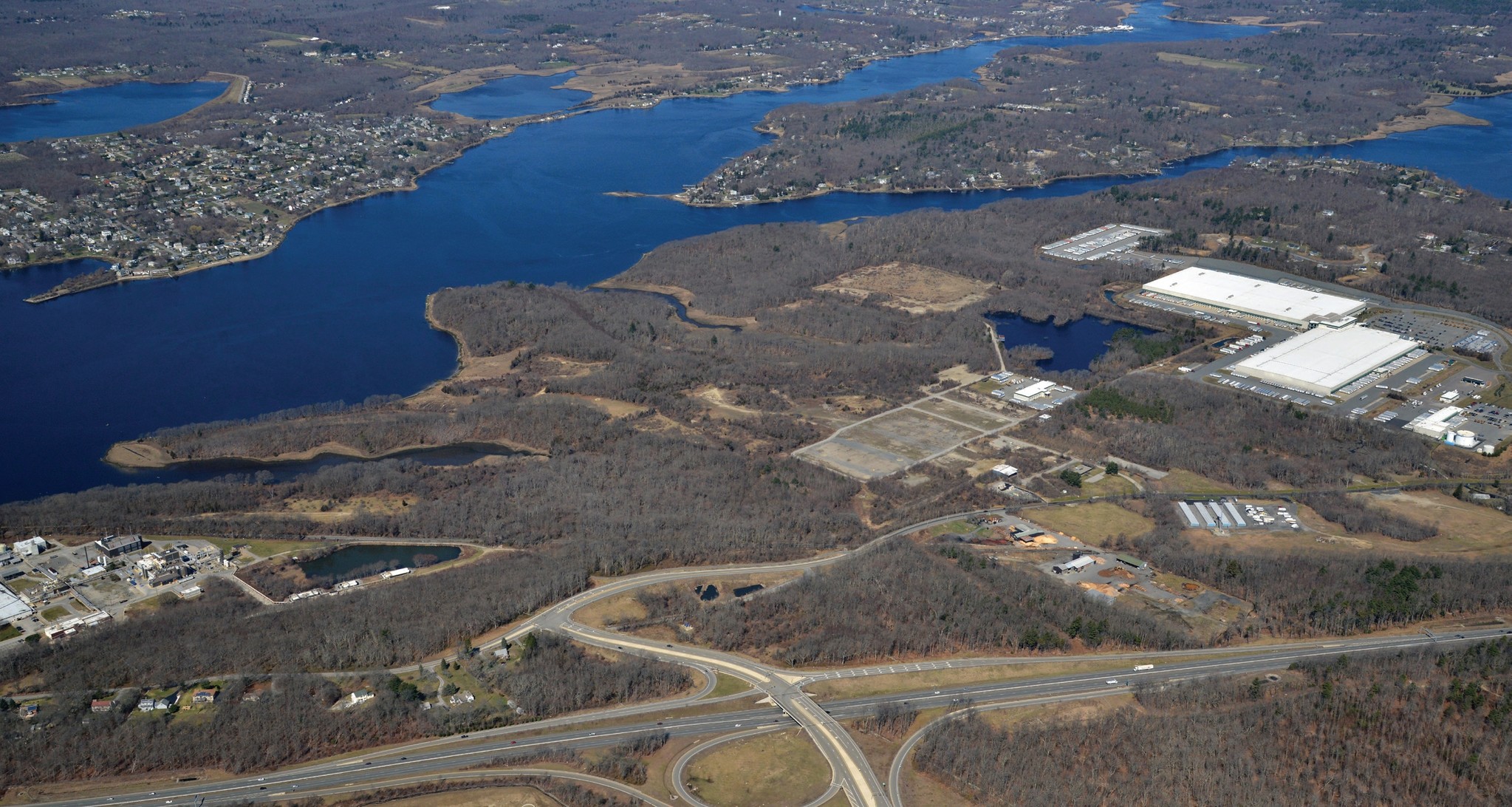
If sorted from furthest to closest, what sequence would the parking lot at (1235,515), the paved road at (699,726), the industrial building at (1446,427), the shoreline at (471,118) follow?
the shoreline at (471,118) → the industrial building at (1446,427) → the parking lot at (1235,515) → the paved road at (699,726)

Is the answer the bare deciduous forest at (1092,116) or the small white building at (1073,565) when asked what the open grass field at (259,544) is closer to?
the small white building at (1073,565)

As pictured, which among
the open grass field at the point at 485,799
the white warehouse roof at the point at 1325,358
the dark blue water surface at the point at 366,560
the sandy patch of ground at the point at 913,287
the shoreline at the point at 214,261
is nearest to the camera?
the open grass field at the point at 485,799

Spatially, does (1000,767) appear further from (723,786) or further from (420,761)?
(420,761)

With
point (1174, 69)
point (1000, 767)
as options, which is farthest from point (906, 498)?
point (1174, 69)

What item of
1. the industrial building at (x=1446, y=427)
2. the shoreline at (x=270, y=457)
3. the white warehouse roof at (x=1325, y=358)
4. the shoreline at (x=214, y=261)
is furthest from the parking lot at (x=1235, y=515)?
the shoreline at (x=214, y=261)

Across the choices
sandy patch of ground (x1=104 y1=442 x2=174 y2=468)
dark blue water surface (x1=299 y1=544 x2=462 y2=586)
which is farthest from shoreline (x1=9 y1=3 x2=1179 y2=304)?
dark blue water surface (x1=299 y1=544 x2=462 y2=586)

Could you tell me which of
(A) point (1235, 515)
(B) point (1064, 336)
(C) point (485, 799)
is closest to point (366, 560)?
(C) point (485, 799)

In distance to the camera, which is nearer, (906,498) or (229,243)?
(906,498)

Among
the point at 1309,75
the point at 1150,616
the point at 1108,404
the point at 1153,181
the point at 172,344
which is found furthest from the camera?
the point at 1309,75
